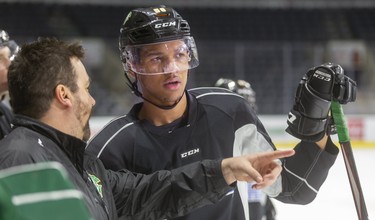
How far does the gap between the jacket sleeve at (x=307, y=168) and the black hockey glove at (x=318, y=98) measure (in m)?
0.05

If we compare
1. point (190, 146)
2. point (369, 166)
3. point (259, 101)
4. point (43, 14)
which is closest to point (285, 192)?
point (190, 146)

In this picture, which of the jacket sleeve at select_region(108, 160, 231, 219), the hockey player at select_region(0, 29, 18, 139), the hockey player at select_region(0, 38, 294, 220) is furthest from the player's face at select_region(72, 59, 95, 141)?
the hockey player at select_region(0, 29, 18, 139)

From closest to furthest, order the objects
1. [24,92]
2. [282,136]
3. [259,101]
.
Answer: [24,92]
[282,136]
[259,101]

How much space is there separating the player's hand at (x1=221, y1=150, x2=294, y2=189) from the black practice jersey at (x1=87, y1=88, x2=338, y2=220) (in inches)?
11.9

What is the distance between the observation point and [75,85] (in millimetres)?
1210

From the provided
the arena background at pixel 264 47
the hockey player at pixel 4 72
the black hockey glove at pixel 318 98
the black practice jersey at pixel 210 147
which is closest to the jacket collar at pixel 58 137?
the black practice jersey at pixel 210 147

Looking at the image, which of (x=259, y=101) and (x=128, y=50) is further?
(x=259, y=101)

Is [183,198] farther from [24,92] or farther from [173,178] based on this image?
[24,92]

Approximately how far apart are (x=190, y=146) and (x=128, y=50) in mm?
314

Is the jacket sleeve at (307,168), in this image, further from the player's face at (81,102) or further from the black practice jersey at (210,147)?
the player's face at (81,102)

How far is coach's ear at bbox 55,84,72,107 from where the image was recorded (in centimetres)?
117

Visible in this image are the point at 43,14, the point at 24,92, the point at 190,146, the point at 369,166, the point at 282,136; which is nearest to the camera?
the point at 24,92

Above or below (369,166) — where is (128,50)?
above

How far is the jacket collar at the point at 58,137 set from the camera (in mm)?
1146
